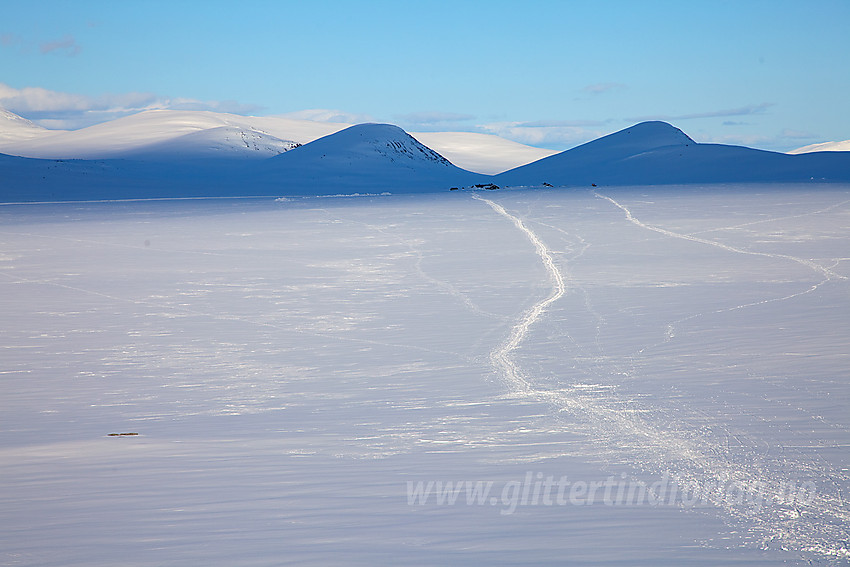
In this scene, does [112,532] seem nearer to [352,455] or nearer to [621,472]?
[352,455]

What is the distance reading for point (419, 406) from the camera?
5.86 meters

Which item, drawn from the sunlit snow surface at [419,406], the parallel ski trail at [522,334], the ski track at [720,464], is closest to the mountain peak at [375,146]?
the parallel ski trail at [522,334]

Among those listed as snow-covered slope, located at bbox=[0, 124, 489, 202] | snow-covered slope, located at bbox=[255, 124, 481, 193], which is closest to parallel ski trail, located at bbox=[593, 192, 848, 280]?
snow-covered slope, located at bbox=[0, 124, 489, 202]

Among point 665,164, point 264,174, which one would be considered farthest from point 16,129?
point 665,164

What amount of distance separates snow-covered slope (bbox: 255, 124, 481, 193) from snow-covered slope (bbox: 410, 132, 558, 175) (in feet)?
82.2

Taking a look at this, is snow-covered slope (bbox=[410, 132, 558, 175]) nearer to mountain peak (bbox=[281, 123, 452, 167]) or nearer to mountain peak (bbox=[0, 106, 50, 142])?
mountain peak (bbox=[281, 123, 452, 167])

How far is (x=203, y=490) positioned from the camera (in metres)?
4.25

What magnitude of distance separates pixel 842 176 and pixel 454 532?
40.4m

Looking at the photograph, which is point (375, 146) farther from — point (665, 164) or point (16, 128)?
point (16, 128)

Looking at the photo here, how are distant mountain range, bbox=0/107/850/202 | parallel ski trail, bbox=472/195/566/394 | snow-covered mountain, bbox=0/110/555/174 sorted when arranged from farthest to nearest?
snow-covered mountain, bbox=0/110/555/174 → distant mountain range, bbox=0/107/850/202 → parallel ski trail, bbox=472/195/566/394

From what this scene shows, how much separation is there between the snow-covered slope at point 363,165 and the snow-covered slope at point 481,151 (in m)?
25.0

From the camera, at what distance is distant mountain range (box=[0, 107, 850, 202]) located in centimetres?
4134

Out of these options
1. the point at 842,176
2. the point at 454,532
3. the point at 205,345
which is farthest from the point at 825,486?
the point at 842,176

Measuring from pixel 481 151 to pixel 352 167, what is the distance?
55064 millimetres
